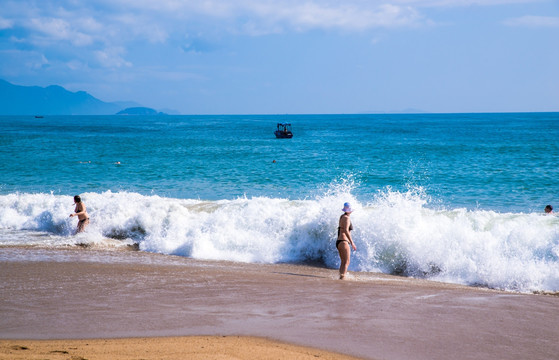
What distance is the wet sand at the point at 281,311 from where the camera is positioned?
6446 mm

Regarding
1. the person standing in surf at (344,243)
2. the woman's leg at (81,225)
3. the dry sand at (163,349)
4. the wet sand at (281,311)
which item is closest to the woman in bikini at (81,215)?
the woman's leg at (81,225)

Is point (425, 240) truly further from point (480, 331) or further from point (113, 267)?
point (113, 267)

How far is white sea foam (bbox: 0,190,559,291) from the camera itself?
10.8 metres

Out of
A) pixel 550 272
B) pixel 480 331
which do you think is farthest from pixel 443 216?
pixel 480 331

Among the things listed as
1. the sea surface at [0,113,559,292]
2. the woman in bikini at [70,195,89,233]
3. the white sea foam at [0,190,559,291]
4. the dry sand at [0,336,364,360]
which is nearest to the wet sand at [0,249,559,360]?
the dry sand at [0,336,364,360]

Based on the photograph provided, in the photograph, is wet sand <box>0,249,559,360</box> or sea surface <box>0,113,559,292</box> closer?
wet sand <box>0,249,559,360</box>

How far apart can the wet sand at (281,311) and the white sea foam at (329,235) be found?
3.42 ft

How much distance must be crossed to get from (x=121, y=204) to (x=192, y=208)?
2162mm

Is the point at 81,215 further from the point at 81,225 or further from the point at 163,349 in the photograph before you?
the point at 163,349

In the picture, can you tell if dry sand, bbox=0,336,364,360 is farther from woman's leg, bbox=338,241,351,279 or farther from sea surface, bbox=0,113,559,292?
sea surface, bbox=0,113,559,292

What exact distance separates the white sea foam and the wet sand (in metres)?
1.04

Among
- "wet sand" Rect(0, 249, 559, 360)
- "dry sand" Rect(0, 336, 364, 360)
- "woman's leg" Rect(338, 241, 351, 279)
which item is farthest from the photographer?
"woman's leg" Rect(338, 241, 351, 279)

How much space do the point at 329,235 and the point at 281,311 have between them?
16.4 feet

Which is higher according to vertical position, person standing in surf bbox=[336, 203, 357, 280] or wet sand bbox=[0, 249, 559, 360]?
person standing in surf bbox=[336, 203, 357, 280]
